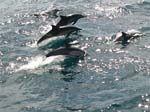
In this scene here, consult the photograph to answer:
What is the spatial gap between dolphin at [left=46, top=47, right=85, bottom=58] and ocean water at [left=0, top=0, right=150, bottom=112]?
0.24 meters

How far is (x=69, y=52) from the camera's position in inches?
667

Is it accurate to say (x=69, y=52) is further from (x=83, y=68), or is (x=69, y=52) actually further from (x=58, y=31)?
(x=58, y=31)

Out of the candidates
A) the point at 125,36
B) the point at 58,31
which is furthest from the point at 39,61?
the point at 125,36

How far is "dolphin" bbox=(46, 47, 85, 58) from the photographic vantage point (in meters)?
16.7

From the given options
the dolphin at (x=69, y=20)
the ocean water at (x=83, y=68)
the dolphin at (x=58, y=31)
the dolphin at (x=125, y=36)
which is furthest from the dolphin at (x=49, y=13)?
the dolphin at (x=125, y=36)

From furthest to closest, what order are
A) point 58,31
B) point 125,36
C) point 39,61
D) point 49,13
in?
point 49,13 < point 58,31 < point 125,36 < point 39,61

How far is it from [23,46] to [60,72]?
158 inches

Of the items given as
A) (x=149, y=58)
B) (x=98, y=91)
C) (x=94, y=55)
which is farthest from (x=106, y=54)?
(x=98, y=91)

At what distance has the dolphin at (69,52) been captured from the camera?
1667 cm

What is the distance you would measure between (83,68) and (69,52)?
1.69m

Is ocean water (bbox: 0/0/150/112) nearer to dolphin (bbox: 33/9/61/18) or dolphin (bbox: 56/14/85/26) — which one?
dolphin (bbox: 33/9/61/18)

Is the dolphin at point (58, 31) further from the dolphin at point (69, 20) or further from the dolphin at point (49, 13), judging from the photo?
the dolphin at point (49, 13)

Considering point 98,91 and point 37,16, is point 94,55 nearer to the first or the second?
point 98,91

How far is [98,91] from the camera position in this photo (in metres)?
13.6
